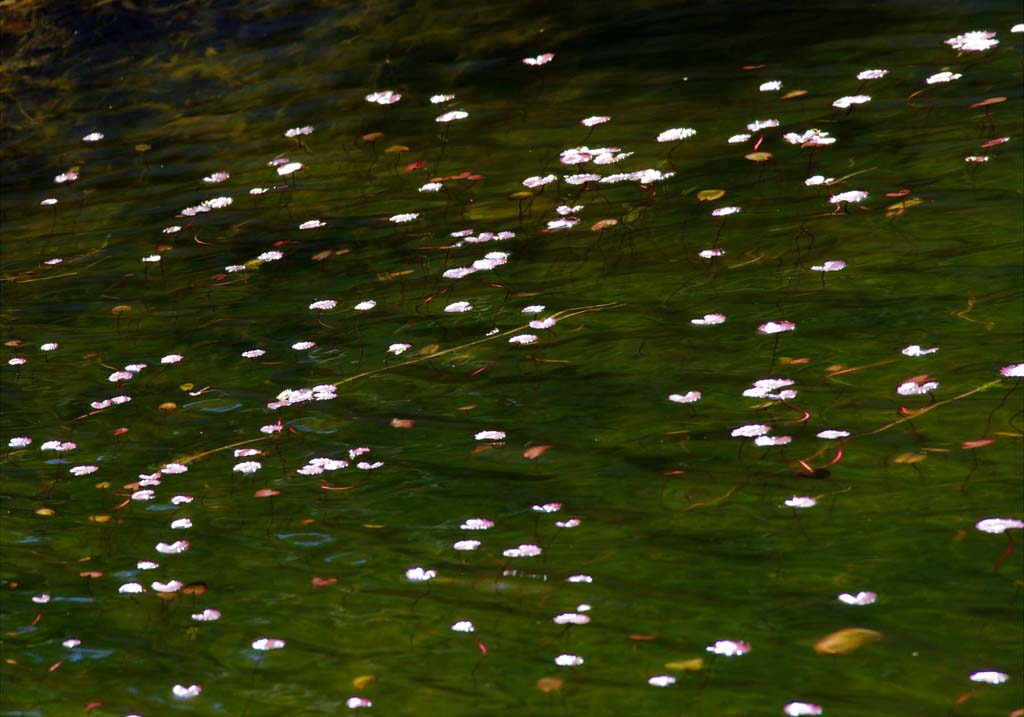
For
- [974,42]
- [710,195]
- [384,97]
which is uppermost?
[384,97]

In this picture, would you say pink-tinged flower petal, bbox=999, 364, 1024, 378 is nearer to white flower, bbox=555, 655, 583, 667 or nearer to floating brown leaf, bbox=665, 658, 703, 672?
floating brown leaf, bbox=665, 658, 703, 672

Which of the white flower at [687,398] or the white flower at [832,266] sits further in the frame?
the white flower at [832,266]

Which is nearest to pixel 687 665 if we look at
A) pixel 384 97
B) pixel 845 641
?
pixel 845 641

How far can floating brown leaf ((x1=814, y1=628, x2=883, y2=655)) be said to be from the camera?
3.77 m

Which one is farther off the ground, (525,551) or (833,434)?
(833,434)

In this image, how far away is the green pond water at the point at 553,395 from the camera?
4.07 meters

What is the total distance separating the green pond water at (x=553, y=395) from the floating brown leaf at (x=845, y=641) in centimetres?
2

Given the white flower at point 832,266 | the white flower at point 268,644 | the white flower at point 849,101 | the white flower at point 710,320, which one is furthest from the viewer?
the white flower at point 849,101

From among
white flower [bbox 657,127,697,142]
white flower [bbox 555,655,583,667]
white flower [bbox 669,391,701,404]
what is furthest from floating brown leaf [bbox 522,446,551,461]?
white flower [bbox 657,127,697,142]

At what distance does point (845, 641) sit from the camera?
3.79 meters

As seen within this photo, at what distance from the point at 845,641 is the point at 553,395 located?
2074 millimetres

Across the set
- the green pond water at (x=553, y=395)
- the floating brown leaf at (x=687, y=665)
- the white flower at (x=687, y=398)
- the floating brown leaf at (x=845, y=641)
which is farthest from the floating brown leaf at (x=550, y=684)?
the white flower at (x=687, y=398)

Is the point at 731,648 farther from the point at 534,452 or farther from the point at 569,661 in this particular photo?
the point at 534,452

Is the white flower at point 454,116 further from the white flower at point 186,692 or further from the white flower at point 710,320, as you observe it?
the white flower at point 186,692
